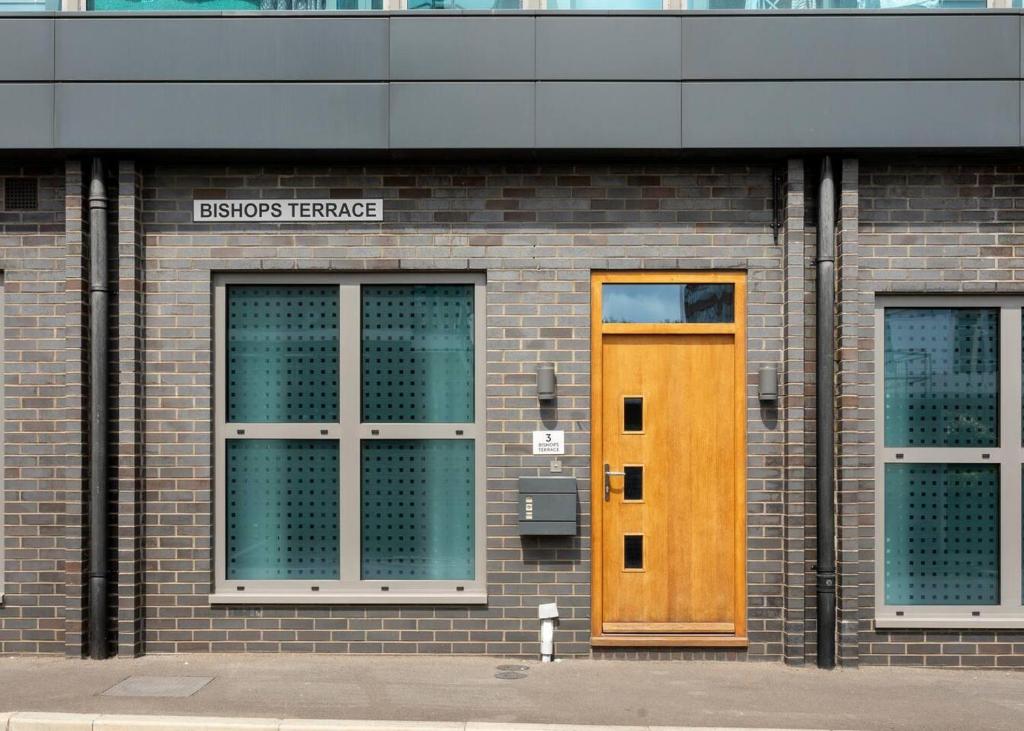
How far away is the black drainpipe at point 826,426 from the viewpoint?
273 inches

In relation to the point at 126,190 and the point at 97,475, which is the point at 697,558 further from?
the point at 126,190

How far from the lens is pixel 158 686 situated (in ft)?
20.8

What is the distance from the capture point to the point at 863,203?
7164mm

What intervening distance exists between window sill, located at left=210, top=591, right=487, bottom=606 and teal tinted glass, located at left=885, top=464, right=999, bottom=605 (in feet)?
10.3

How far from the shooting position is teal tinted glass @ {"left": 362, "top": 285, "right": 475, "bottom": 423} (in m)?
7.34

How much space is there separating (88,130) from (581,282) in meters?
3.75

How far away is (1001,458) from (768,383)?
1841 mm

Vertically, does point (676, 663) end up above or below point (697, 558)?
below

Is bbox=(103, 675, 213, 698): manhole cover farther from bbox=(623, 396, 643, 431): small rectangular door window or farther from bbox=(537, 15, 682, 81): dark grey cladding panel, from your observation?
bbox=(537, 15, 682, 81): dark grey cladding panel

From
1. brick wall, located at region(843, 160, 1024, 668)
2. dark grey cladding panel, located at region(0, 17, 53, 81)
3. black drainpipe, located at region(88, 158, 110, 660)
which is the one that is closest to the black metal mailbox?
brick wall, located at region(843, 160, 1024, 668)

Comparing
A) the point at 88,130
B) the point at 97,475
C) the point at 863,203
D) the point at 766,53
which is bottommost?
the point at 97,475

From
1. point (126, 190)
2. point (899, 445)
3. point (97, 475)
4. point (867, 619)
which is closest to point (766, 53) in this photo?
point (899, 445)

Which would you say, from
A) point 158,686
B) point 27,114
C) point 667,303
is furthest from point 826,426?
point 27,114

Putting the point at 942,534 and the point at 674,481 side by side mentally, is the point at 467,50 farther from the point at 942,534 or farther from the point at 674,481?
the point at 942,534
